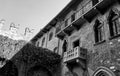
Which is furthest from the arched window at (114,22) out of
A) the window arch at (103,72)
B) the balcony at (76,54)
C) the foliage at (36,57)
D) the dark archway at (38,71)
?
the dark archway at (38,71)

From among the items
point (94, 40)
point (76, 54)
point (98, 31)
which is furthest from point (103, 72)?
point (98, 31)

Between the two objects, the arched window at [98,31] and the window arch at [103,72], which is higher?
the arched window at [98,31]

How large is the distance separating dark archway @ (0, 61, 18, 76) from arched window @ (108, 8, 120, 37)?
8.38 metres

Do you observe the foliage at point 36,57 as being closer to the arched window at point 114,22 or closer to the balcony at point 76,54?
the balcony at point 76,54

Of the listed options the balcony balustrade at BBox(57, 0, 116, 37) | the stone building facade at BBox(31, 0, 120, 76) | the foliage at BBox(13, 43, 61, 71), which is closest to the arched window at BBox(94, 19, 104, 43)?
the stone building facade at BBox(31, 0, 120, 76)

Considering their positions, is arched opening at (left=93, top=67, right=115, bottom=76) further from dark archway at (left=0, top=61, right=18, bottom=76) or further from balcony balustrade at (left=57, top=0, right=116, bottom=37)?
dark archway at (left=0, top=61, right=18, bottom=76)

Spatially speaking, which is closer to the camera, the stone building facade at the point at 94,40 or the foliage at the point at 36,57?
the stone building facade at the point at 94,40

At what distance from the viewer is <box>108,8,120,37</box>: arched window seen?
834 cm

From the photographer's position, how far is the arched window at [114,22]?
834cm

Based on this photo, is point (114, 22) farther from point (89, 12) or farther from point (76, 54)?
point (76, 54)

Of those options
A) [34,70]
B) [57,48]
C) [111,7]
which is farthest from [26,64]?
[111,7]

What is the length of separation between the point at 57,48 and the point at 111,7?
732cm

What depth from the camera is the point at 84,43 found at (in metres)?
10.6

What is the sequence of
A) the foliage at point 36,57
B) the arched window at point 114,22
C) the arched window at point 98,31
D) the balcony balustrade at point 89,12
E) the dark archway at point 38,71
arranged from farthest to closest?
the dark archway at point 38,71 → the foliage at point 36,57 → the arched window at point 98,31 → the balcony balustrade at point 89,12 → the arched window at point 114,22
